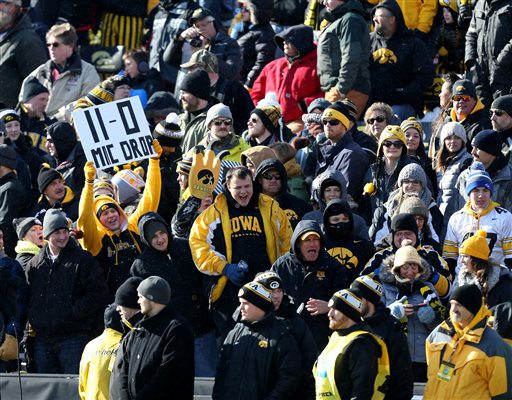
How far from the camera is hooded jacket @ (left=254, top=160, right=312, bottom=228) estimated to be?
14.7 m

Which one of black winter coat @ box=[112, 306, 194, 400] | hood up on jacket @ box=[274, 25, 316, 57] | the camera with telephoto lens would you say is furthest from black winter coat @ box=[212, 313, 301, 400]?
the camera with telephoto lens

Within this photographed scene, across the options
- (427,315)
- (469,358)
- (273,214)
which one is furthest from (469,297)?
(273,214)

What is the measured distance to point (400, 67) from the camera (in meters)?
18.3

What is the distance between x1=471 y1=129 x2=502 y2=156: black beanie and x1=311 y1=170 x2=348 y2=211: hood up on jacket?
1323 mm

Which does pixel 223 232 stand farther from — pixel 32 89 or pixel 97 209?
pixel 32 89

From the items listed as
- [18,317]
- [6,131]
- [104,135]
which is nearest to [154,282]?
[18,317]

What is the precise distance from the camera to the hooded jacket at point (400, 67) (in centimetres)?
1820

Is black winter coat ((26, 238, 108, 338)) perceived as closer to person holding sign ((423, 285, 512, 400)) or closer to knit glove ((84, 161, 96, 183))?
knit glove ((84, 161, 96, 183))

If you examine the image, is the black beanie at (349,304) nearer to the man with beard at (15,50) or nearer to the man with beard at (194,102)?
the man with beard at (194,102)

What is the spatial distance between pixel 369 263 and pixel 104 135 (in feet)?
10.8

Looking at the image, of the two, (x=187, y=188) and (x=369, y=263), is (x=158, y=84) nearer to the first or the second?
(x=187, y=188)

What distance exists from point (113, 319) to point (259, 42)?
296 inches

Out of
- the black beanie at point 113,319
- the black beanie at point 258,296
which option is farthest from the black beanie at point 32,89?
the black beanie at point 258,296

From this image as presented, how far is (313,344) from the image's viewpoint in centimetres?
1230
